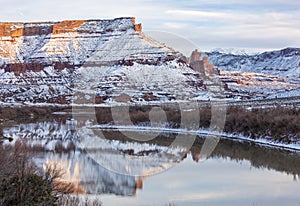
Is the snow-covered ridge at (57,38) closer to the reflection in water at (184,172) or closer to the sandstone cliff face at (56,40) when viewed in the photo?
the sandstone cliff face at (56,40)

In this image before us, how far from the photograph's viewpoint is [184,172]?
21.4m

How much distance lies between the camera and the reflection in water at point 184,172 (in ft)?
53.7

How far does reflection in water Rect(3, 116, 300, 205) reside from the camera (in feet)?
53.7

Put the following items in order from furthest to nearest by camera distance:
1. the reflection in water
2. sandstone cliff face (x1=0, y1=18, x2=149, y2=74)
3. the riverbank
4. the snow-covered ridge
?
the snow-covered ridge → sandstone cliff face (x1=0, y1=18, x2=149, y2=74) → the riverbank → the reflection in water

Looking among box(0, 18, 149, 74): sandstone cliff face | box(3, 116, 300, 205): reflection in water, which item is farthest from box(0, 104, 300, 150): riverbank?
box(0, 18, 149, 74): sandstone cliff face

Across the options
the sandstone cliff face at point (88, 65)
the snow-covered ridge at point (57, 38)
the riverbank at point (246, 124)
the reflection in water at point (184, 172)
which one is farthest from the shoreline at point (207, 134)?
the snow-covered ridge at point (57, 38)

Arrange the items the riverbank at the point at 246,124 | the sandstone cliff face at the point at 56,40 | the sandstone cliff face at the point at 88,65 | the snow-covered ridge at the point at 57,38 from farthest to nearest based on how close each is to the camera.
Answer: the snow-covered ridge at the point at 57,38 → the sandstone cliff face at the point at 56,40 → the sandstone cliff face at the point at 88,65 → the riverbank at the point at 246,124

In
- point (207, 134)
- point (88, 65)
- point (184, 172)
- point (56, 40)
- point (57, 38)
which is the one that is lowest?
point (207, 134)

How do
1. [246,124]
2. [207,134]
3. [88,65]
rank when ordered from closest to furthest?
[246,124], [207,134], [88,65]

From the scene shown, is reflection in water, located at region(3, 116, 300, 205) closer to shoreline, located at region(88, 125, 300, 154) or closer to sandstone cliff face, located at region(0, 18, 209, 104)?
shoreline, located at region(88, 125, 300, 154)

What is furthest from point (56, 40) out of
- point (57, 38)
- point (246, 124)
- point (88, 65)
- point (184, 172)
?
point (184, 172)

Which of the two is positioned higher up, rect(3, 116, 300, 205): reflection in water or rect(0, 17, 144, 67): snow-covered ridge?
rect(0, 17, 144, 67): snow-covered ridge

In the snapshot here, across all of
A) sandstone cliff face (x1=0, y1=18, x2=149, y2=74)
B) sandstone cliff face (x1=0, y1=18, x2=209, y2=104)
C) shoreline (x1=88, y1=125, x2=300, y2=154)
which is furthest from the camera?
sandstone cliff face (x1=0, y1=18, x2=149, y2=74)

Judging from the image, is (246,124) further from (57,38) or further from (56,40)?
(56,40)
